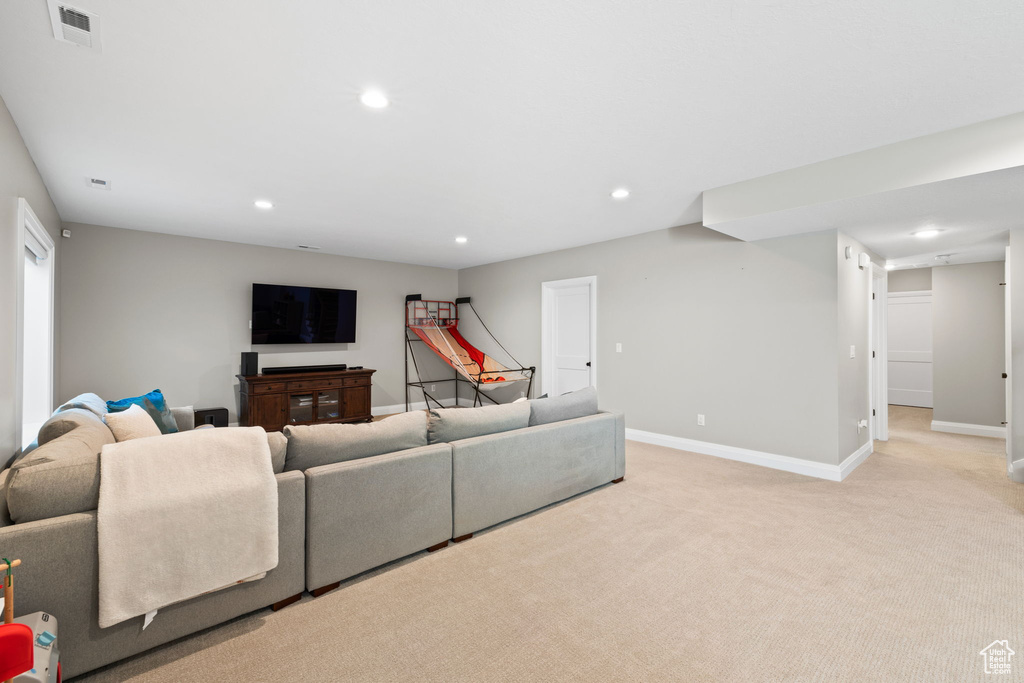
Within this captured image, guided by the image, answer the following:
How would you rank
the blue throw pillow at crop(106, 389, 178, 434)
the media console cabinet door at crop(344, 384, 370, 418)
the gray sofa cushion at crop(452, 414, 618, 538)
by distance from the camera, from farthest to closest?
the media console cabinet door at crop(344, 384, 370, 418), the blue throw pillow at crop(106, 389, 178, 434), the gray sofa cushion at crop(452, 414, 618, 538)

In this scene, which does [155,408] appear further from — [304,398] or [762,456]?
[762,456]

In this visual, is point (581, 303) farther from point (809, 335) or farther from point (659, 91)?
point (659, 91)

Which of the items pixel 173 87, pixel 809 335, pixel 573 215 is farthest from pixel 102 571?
pixel 809 335

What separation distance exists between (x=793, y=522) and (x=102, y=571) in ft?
11.4

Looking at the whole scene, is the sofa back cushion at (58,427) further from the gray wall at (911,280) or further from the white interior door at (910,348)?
the white interior door at (910,348)

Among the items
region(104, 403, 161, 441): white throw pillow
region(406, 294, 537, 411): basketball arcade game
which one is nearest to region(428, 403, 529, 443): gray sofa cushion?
region(104, 403, 161, 441): white throw pillow

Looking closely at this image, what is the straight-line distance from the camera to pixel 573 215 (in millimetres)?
4273

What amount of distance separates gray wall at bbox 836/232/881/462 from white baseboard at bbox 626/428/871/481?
104mm

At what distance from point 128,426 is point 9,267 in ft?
3.44

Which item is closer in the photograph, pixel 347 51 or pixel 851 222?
pixel 347 51

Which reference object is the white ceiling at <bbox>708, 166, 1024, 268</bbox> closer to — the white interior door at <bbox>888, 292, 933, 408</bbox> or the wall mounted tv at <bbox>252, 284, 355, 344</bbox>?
the white interior door at <bbox>888, 292, 933, 408</bbox>

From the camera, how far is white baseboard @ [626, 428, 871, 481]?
3766 mm

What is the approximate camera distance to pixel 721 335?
441 centimetres

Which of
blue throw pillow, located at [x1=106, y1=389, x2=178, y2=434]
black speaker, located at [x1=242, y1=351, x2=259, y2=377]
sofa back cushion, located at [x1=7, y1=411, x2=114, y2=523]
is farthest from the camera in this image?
black speaker, located at [x1=242, y1=351, x2=259, y2=377]
